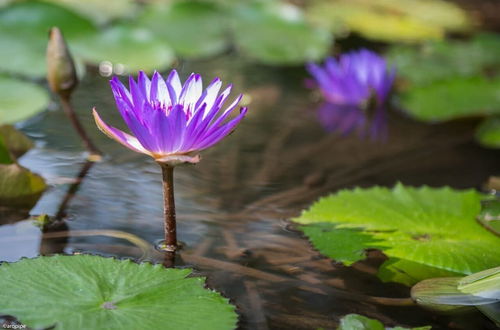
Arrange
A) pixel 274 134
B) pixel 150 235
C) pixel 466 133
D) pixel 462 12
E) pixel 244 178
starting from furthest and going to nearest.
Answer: pixel 462 12, pixel 466 133, pixel 274 134, pixel 244 178, pixel 150 235

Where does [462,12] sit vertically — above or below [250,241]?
above

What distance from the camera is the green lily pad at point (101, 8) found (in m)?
2.93

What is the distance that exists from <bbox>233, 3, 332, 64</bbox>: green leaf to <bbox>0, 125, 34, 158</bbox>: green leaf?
1.35m

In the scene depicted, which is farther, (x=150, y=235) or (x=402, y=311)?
(x=150, y=235)

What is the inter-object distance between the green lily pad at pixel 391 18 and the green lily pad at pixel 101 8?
1.01 meters

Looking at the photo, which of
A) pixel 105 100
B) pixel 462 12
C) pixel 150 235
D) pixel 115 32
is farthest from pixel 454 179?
pixel 462 12

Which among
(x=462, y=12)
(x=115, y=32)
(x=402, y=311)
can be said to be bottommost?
(x=402, y=311)

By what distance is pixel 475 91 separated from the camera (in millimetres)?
2596

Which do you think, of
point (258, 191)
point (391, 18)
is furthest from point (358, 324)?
point (391, 18)

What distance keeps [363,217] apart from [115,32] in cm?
156

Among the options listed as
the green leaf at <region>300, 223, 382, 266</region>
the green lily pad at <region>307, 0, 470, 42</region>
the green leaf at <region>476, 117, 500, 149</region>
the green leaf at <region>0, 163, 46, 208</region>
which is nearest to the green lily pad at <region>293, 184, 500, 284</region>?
the green leaf at <region>300, 223, 382, 266</region>

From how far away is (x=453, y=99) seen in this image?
2.54 m

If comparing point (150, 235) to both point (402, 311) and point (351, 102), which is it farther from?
point (351, 102)

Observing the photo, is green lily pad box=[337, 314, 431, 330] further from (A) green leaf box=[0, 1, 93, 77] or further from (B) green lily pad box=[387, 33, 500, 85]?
(B) green lily pad box=[387, 33, 500, 85]
